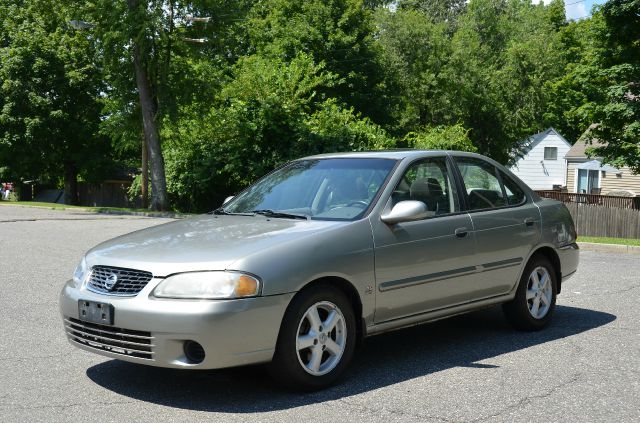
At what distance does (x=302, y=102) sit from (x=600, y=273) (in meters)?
21.9

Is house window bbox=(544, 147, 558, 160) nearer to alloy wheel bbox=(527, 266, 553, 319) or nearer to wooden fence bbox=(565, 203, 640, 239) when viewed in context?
wooden fence bbox=(565, 203, 640, 239)

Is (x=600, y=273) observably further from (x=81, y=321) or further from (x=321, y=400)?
(x=81, y=321)

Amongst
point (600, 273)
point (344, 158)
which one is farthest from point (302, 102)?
point (344, 158)

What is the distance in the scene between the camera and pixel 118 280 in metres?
5.14

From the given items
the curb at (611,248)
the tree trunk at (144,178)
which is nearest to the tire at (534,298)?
the curb at (611,248)

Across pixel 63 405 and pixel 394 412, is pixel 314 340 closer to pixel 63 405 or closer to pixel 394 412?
pixel 394 412

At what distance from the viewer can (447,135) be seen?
39438 mm

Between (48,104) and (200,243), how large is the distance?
40.7 metres

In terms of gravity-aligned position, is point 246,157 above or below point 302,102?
below

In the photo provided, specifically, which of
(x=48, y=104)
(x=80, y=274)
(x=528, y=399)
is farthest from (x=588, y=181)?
(x=80, y=274)

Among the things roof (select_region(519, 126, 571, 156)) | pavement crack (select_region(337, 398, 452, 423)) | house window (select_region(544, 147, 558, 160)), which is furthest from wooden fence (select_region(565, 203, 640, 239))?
house window (select_region(544, 147, 558, 160))

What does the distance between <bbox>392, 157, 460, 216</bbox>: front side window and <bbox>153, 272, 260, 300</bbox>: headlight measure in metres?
1.64

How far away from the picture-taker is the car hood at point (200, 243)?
16.4ft

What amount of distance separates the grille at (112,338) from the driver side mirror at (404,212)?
193 cm
